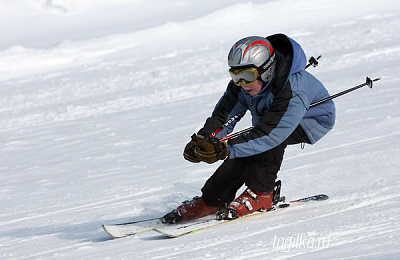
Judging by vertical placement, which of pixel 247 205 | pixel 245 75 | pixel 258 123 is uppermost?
pixel 245 75

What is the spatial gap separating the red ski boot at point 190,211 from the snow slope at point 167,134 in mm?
401

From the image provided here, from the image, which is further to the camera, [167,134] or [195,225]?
[167,134]

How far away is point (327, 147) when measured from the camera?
6.79 m

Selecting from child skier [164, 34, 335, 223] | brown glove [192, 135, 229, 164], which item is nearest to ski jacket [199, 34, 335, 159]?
child skier [164, 34, 335, 223]

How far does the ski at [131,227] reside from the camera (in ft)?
14.7

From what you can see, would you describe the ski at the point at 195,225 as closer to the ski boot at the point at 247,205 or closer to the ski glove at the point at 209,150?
the ski boot at the point at 247,205

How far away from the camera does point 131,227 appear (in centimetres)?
469

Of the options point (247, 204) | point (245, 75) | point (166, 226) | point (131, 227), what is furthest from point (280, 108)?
point (131, 227)

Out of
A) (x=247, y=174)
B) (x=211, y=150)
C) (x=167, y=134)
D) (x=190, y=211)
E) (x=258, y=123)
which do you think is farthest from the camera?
(x=167, y=134)

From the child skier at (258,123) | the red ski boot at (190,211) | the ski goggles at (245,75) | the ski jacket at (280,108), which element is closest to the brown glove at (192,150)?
the child skier at (258,123)

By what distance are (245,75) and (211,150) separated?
0.60m

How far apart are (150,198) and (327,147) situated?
7.14 ft

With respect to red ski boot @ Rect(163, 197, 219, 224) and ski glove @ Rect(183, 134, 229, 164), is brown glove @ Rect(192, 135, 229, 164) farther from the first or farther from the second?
red ski boot @ Rect(163, 197, 219, 224)

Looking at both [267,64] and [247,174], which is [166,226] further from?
[267,64]
